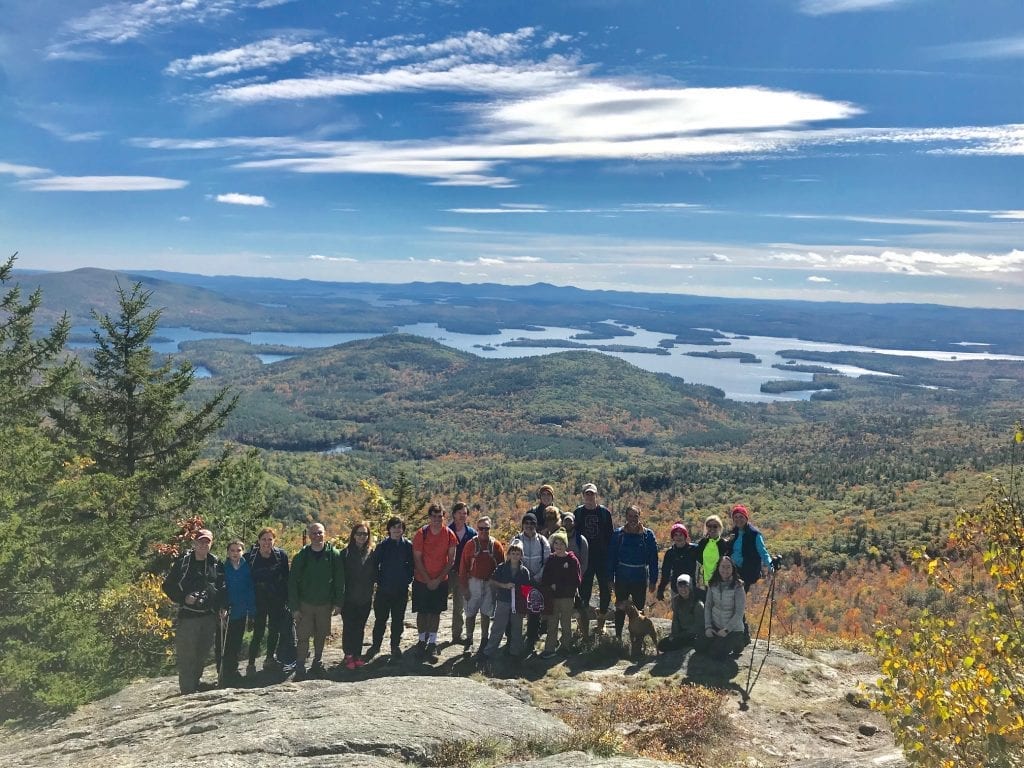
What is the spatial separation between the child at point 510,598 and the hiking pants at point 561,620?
21.2 inches

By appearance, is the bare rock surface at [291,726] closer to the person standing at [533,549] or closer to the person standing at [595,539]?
the person standing at [533,549]

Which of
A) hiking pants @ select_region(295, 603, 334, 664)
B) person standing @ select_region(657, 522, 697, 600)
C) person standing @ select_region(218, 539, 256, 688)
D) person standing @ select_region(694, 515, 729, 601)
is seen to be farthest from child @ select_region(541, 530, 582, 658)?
person standing @ select_region(218, 539, 256, 688)

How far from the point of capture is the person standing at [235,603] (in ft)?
27.9

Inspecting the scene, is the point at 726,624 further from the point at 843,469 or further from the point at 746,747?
the point at 843,469

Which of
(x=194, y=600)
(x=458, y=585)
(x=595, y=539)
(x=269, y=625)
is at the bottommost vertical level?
Answer: (x=269, y=625)

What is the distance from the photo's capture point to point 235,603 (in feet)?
27.9

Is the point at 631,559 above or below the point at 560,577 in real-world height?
above

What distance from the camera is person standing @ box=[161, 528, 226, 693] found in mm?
8320

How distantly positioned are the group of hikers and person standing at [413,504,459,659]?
0.02 metres

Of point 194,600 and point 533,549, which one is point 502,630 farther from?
point 194,600

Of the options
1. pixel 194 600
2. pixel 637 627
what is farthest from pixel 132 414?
pixel 637 627

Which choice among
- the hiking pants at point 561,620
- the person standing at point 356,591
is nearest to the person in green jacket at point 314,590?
the person standing at point 356,591

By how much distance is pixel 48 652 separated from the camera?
8.78m

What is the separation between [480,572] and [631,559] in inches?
93.0
